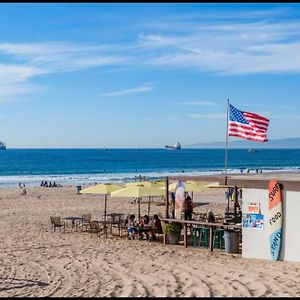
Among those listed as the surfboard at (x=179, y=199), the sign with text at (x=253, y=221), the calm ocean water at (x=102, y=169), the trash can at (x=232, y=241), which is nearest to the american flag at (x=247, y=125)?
the sign with text at (x=253, y=221)

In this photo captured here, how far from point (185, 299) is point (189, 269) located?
2852mm

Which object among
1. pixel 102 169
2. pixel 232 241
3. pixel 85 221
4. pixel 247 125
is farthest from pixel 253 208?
pixel 102 169

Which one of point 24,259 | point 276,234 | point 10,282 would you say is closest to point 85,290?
point 10,282

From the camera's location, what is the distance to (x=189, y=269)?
1195 cm

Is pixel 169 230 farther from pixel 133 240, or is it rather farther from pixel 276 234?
pixel 276 234

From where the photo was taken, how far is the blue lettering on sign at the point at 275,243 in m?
12.9

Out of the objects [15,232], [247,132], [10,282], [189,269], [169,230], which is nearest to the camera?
[10,282]

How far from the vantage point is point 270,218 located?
518 inches

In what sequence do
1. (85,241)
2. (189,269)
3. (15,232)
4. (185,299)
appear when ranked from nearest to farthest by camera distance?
(185,299)
(189,269)
(85,241)
(15,232)

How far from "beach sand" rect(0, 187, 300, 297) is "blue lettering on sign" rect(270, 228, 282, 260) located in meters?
0.38

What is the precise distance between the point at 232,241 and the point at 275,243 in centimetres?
151

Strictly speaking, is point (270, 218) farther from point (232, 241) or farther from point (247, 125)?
point (247, 125)

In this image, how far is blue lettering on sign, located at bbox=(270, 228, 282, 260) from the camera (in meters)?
12.9

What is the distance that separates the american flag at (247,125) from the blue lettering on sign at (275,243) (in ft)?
8.68
